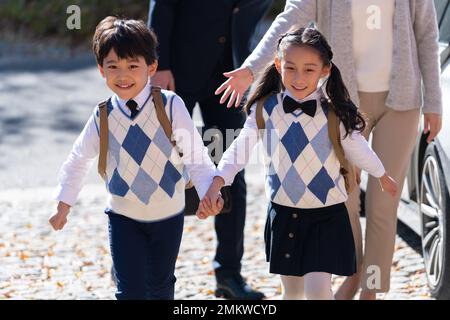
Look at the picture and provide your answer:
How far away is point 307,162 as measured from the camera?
431 centimetres

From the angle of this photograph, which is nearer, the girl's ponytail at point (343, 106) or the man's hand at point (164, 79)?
the girl's ponytail at point (343, 106)

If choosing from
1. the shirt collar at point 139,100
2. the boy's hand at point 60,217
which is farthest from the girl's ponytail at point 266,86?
the boy's hand at point 60,217

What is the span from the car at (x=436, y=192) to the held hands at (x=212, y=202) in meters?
1.56

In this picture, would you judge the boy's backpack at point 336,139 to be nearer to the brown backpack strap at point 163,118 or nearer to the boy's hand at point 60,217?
the brown backpack strap at point 163,118

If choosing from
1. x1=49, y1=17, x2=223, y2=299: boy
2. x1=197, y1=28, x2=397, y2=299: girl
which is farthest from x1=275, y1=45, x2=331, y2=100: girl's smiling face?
x1=49, y1=17, x2=223, y2=299: boy

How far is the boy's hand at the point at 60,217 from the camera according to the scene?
4270mm

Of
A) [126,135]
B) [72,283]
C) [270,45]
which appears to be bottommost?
[72,283]

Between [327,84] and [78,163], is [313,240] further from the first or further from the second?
[78,163]

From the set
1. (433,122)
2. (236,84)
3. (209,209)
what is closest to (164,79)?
(236,84)

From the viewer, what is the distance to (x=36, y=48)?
16750 mm

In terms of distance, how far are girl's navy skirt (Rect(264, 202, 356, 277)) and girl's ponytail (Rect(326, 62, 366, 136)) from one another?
0.33 metres
